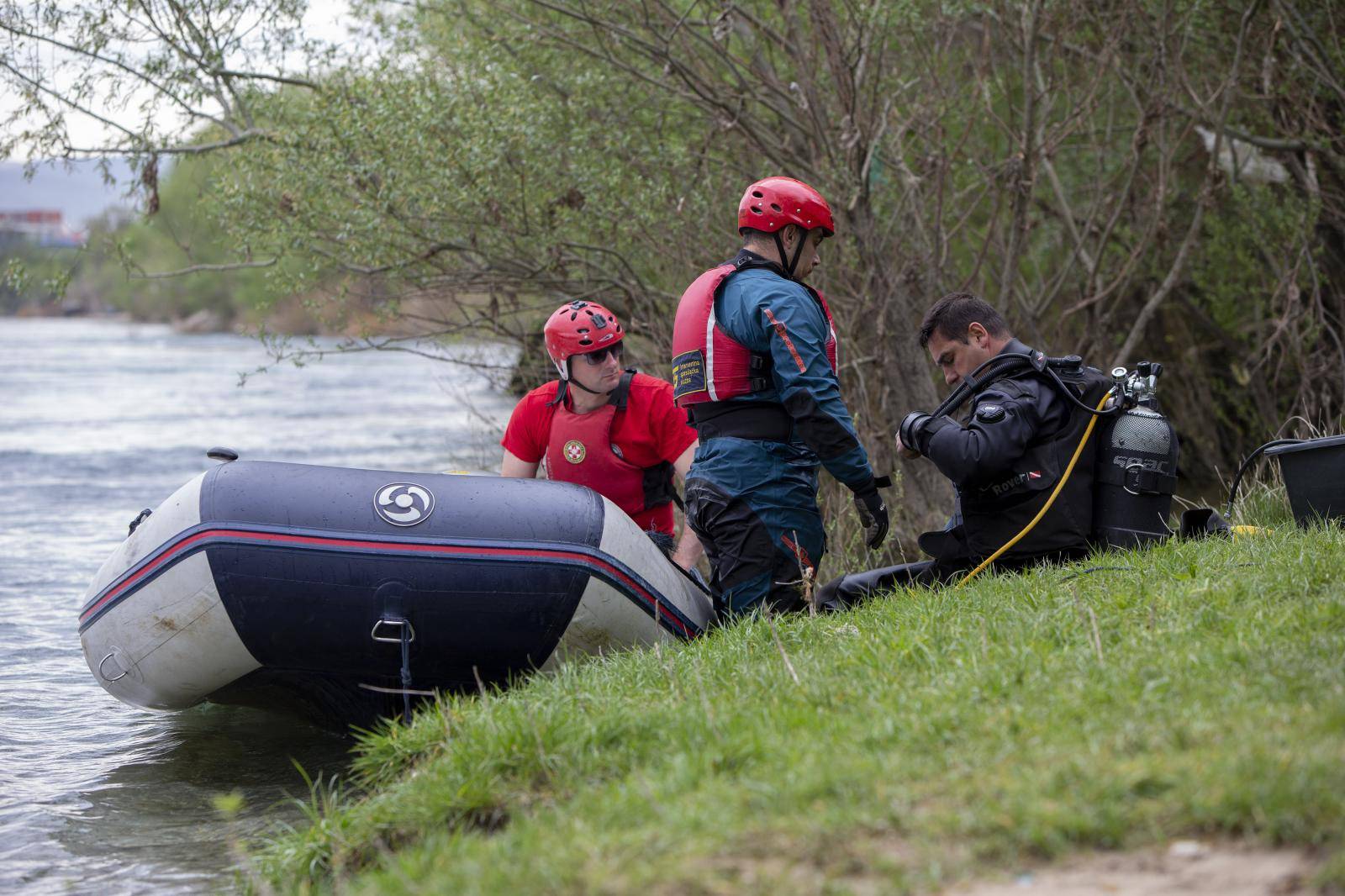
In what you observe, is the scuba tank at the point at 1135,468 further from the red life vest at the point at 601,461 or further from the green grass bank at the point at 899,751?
the red life vest at the point at 601,461

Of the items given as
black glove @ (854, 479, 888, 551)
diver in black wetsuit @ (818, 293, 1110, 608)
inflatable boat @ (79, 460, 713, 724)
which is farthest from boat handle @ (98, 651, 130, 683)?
diver in black wetsuit @ (818, 293, 1110, 608)

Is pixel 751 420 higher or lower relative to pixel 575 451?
higher

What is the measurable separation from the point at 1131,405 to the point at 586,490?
1.93m

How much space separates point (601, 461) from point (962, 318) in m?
1.48

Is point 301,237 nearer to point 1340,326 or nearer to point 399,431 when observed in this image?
point 1340,326

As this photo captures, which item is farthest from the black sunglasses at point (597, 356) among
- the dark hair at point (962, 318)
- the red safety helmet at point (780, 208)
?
the dark hair at point (962, 318)

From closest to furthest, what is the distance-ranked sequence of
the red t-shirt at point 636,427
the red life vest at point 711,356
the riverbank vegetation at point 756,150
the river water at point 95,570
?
the river water at point 95,570
the red life vest at point 711,356
the red t-shirt at point 636,427
the riverbank vegetation at point 756,150

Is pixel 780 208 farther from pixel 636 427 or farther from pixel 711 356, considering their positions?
pixel 636 427

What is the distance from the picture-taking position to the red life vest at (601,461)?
17.6ft

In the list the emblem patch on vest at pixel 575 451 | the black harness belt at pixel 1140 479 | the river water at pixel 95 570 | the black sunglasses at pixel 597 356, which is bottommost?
the river water at pixel 95 570

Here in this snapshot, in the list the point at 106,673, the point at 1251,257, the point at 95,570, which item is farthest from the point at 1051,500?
the point at 95,570

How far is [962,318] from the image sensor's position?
194 inches

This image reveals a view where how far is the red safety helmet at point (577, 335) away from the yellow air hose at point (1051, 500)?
1602 mm

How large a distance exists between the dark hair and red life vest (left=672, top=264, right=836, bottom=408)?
39 centimetres
